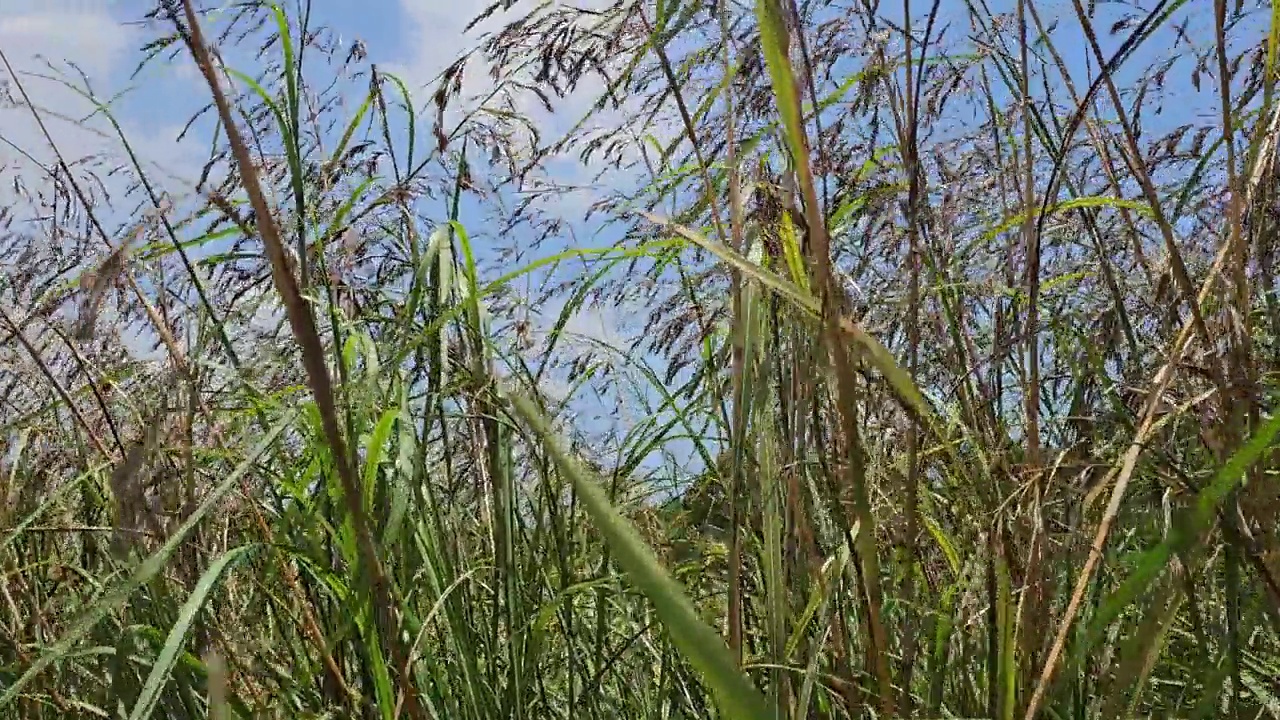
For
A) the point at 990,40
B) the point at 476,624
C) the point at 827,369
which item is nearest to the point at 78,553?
the point at 476,624

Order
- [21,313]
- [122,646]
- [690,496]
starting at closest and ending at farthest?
[122,646], [690,496], [21,313]

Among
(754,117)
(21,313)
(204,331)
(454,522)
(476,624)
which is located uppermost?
(21,313)

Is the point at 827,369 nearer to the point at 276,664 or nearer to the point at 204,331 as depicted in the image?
the point at 204,331

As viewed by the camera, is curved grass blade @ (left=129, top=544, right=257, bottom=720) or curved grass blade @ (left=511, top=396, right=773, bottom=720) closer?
curved grass blade @ (left=511, top=396, right=773, bottom=720)

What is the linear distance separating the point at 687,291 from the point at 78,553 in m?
1.19

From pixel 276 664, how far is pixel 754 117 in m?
Answer: 1.00

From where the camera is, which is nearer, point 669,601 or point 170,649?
point 669,601

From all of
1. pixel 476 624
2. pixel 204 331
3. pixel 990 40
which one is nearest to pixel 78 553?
pixel 204 331

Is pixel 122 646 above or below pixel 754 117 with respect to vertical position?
below

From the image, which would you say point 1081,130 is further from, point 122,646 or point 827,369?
point 122,646

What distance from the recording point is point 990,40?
1.47m

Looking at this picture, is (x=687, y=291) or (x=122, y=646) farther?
(x=687, y=291)

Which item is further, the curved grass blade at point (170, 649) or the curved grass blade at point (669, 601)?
the curved grass blade at point (170, 649)

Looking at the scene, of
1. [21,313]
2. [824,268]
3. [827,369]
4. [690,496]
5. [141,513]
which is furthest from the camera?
[21,313]
